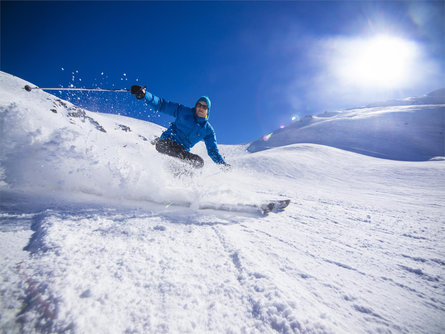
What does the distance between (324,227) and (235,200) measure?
4.35 ft

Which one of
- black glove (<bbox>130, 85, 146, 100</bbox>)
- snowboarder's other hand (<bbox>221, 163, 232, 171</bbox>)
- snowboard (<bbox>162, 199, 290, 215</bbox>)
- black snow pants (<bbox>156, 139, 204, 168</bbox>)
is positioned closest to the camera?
snowboard (<bbox>162, 199, 290, 215</bbox>)

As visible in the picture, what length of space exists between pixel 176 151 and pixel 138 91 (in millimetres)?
1592

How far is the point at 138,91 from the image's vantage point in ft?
13.1

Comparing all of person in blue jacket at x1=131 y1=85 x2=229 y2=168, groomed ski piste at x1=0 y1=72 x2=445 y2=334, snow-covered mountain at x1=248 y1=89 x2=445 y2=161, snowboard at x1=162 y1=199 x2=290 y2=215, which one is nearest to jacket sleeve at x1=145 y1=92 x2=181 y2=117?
person in blue jacket at x1=131 y1=85 x2=229 y2=168

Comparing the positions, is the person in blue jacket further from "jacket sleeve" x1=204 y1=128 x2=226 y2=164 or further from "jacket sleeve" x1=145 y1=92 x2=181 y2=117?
"jacket sleeve" x1=204 y1=128 x2=226 y2=164

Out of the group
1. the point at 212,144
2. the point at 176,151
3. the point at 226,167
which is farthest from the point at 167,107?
the point at 226,167

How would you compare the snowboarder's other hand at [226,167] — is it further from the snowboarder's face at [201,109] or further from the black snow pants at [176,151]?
the snowboarder's face at [201,109]

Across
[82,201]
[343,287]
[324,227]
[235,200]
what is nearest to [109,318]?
[343,287]

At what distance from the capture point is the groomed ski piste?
2.77ft

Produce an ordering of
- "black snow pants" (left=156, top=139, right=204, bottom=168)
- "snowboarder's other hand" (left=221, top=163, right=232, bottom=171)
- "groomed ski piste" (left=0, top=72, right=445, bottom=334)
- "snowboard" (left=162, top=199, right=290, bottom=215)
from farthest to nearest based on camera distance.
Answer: "snowboarder's other hand" (left=221, top=163, right=232, bottom=171), "black snow pants" (left=156, top=139, right=204, bottom=168), "snowboard" (left=162, top=199, right=290, bottom=215), "groomed ski piste" (left=0, top=72, right=445, bottom=334)

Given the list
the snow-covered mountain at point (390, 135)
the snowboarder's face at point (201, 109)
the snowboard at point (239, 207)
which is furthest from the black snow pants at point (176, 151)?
the snow-covered mountain at point (390, 135)

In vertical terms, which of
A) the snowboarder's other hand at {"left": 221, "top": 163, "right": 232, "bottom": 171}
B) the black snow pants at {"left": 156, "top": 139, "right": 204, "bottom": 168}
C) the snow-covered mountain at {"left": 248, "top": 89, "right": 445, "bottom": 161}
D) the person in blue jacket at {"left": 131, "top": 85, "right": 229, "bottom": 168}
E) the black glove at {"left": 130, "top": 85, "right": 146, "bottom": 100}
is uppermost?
the snow-covered mountain at {"left": 248, "top": 89, "right": 445, "bottom": 161}

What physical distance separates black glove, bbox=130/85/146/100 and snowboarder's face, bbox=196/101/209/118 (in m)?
1.31

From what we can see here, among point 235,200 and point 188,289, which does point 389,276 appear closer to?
point 188,289
